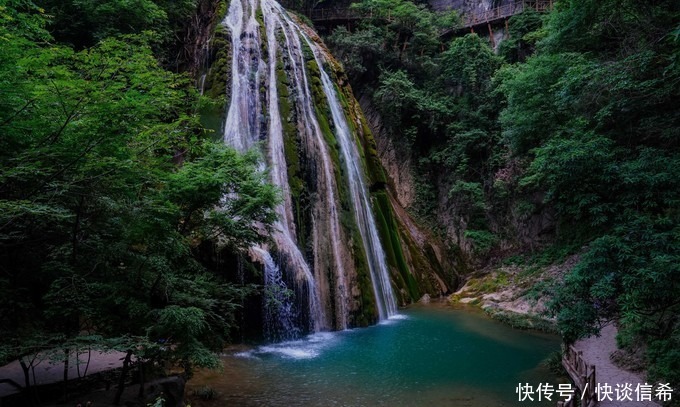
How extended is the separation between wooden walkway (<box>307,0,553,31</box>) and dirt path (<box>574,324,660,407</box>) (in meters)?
22.0

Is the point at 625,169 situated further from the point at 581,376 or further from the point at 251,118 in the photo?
the point at 251,118

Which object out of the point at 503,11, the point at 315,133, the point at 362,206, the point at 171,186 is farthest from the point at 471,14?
the point at 171,186

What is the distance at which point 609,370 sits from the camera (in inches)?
332

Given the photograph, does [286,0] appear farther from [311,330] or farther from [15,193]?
[15,193]

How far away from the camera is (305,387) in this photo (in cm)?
816

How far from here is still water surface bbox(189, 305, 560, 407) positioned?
7.77m

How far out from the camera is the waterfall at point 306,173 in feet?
42.9

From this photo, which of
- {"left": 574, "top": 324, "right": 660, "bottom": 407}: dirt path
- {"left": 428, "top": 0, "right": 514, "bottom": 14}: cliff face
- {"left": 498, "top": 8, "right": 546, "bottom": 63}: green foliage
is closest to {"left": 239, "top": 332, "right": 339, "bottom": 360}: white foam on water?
{"left": 574, "top": 324, "right": 660, "bottom": 407}: dirt path

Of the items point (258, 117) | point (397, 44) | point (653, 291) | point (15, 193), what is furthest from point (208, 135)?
point (397, 44)

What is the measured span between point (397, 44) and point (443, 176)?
31.6 ft

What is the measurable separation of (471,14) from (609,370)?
27.1 metres

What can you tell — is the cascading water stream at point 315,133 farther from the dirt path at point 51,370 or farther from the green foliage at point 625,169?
the dirt path at point 51,370

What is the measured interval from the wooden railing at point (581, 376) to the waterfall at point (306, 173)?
6.77 meters

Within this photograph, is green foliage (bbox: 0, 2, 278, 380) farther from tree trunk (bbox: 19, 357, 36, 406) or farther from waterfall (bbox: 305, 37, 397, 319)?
waterfall (bbox: 305, 37, 397, 319)
